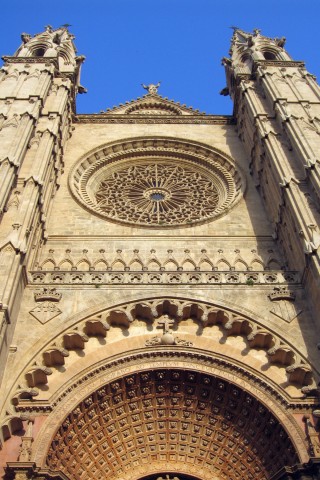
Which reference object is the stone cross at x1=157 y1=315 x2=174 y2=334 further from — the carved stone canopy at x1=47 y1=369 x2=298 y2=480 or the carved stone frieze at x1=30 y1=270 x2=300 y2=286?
the carved stone canopy at x1=47 y1=369 x2=298 y2=480

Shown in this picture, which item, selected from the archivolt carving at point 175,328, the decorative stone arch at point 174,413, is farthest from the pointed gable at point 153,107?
the decorative stone arch at point 174,413

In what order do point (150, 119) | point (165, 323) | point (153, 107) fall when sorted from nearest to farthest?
point (165, 323) → point (150, 119) → point (153, 107)

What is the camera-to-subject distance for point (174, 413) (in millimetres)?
11172

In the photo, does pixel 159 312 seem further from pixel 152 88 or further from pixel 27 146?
pixel 152 88

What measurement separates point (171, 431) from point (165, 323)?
6.87 feet

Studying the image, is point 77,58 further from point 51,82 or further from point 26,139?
point 26,139

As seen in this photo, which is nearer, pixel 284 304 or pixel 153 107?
pixel 284 304

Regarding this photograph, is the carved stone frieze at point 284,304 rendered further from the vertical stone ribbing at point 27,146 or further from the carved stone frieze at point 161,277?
the vertical stone ribbing at point 27,146

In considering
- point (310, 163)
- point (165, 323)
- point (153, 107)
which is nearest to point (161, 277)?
point (165, 323)

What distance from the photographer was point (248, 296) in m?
12.2

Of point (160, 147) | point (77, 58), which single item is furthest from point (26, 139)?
point (77, 58)

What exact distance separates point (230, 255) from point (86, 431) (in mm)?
5712

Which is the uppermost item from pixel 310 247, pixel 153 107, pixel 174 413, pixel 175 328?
pixel 153 107

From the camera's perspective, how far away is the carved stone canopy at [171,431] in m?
10.3
